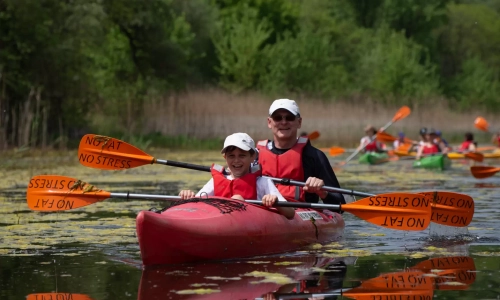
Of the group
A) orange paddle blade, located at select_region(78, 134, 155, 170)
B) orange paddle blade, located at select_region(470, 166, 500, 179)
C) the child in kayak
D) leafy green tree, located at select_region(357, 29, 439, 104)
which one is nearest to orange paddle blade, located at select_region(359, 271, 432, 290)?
the child in kayak

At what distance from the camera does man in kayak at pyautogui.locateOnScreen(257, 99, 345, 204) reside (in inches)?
326

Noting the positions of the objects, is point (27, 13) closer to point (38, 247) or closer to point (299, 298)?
point (38, 247)

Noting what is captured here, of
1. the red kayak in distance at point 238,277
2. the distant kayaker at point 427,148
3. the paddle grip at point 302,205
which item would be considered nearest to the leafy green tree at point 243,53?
the distant kayaker at point 427,148

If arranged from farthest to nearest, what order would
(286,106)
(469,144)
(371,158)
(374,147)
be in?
1. (374,147)
2. (371,158)
3. (469,144)
4. (286,106)

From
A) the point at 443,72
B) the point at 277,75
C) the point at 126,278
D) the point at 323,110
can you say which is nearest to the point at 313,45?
the point at 277,75

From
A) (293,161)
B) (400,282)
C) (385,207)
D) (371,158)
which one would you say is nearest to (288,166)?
(293,161)

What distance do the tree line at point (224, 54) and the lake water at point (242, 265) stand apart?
790 cm

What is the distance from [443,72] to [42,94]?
39251 millimetres

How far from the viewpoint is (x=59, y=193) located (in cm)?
852

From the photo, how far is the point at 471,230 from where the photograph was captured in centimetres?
921

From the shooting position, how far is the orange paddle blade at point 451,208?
820 cm

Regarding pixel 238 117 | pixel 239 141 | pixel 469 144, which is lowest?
pixel 469 144

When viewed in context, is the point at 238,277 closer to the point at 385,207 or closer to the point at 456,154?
the point at 385,207

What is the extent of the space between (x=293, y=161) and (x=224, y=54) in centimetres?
3386
